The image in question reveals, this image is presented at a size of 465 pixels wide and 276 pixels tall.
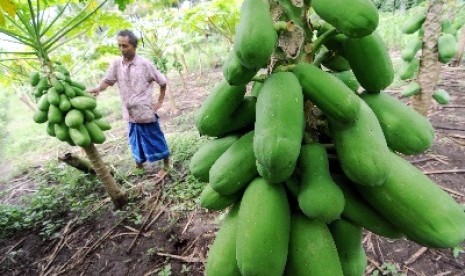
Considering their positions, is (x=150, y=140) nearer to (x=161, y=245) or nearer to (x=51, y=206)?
(x=51, y=206)

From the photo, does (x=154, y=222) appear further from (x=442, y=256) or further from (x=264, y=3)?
(x=264, y=3)

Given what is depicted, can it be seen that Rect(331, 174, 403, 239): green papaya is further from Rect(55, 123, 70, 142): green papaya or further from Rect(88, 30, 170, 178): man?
Rect(88, 30, 170, 178): man

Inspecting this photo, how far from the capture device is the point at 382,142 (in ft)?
2.67

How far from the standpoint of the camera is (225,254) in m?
0.94

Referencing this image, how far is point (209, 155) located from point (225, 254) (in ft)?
1.02

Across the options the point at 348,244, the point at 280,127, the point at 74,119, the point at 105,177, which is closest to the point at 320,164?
the point at 280,127

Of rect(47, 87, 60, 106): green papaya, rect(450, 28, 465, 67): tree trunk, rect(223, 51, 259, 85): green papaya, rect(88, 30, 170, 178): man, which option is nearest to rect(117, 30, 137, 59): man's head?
rect(88, 30, 170, 178): man

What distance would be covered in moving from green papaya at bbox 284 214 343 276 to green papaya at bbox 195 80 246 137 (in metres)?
0.37

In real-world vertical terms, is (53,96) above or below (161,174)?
above

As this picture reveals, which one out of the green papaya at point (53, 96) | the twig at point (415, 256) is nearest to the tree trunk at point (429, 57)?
the twig at point (415, 256)

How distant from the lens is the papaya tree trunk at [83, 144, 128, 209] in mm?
3281

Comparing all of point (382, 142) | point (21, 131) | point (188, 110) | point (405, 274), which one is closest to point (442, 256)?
point (405, 274)

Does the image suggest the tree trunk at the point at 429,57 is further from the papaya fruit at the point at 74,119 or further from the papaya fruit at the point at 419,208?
the papaya fruit at the point at 74,119

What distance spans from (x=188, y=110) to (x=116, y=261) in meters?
4.78
